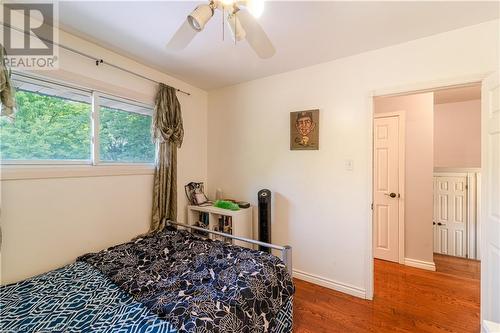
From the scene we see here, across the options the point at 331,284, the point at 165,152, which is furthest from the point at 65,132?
the point at 331,284

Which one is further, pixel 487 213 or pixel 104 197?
pixel 104 197

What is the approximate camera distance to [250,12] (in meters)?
1.16

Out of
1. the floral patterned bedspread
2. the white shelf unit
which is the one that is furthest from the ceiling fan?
the white shelf unit

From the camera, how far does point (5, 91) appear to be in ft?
5.00

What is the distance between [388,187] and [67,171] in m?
3.71

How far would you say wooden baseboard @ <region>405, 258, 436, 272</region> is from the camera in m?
2.89

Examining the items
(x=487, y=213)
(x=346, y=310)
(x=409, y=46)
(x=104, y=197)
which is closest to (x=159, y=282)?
(x=104, y=197)

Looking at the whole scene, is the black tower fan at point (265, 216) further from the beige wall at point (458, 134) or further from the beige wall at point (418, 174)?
the beige wall at point (458, 134)

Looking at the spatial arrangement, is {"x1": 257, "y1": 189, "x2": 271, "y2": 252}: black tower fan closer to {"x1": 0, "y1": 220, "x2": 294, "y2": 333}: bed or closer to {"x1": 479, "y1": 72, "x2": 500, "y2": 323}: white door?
{"x1": 0, "y1": 220, "x2": 294, "y2": 333}: bed

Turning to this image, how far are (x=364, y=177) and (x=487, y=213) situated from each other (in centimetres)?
89

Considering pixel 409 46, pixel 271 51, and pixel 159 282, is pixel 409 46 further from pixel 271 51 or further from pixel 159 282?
pixel 159 282

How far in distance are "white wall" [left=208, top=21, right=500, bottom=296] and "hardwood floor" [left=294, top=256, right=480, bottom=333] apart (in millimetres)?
207

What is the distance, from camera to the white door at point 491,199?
1.59 meters

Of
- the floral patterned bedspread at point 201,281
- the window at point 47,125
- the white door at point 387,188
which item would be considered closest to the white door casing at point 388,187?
the white door at point 387,188
